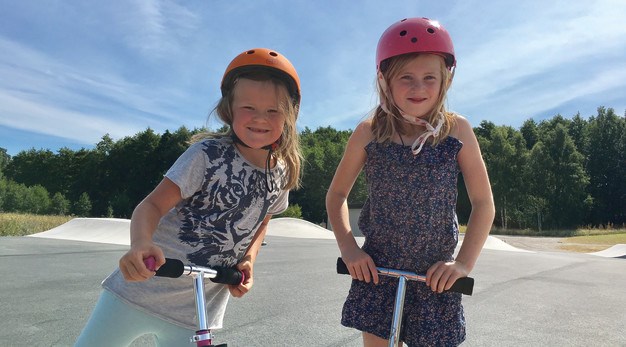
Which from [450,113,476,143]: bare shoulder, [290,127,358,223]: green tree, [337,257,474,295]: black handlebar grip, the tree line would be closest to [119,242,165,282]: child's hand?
[337,257,474,295]: black handlebar grip

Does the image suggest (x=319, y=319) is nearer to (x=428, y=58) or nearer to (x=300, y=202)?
(x=428, y=58)

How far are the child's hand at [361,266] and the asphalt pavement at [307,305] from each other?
30.6 inches

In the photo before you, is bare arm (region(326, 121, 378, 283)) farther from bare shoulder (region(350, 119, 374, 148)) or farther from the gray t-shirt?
the gray t-shirt

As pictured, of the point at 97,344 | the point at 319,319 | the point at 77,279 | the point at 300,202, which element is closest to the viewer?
the point at 97,344

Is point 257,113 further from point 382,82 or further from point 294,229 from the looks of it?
point 294,229

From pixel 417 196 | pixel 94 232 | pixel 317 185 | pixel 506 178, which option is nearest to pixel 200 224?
pixel 417 196

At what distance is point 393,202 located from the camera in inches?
77.0

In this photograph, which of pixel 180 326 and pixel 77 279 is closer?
pixel 180 326

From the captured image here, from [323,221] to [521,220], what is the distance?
18791 mm

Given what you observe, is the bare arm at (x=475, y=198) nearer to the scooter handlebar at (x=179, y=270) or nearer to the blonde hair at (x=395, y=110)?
the blonde hair at (x=395, y=110)

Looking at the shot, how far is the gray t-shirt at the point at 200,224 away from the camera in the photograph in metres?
1.97

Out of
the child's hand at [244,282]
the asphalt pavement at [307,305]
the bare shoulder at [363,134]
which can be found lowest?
the asphalt pavement at [307,305]

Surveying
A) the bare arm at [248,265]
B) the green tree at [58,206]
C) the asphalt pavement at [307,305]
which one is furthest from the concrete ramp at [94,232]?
the green tree at [58,206]

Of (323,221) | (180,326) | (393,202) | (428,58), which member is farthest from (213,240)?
(323,221)
